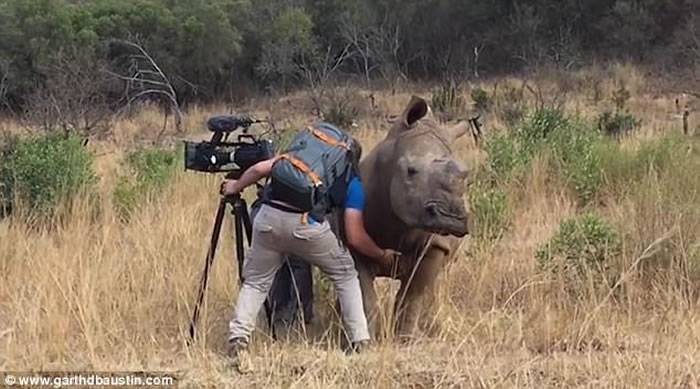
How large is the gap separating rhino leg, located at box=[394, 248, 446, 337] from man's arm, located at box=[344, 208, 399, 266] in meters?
0.22

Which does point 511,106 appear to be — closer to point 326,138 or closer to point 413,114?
point 413,114

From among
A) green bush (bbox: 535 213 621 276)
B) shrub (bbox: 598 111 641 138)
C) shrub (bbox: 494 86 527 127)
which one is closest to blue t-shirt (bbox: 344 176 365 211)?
green bush (bbox: 535 213 621 276)

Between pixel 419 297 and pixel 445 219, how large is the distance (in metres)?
0.78

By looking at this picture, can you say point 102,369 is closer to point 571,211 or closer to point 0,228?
point 0,228

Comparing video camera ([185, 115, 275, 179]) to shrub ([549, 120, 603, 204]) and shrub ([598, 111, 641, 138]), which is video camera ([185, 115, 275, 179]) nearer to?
shrub ([549, 120, 603, 204])

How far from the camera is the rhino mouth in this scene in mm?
4777

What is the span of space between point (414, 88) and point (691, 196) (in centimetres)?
2004

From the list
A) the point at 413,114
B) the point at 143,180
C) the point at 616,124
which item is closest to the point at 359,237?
the point at 413,114

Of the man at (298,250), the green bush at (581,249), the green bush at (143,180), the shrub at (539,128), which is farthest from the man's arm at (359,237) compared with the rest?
the shrub at (539,128)

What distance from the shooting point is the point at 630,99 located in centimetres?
2150

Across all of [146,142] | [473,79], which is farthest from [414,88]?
[146,142]

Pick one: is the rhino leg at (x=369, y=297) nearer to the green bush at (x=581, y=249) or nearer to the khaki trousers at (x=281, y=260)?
the khaki trousers at (x=281, y=260)

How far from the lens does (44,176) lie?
8.44 meters

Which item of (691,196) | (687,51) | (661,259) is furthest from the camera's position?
(687,51)
